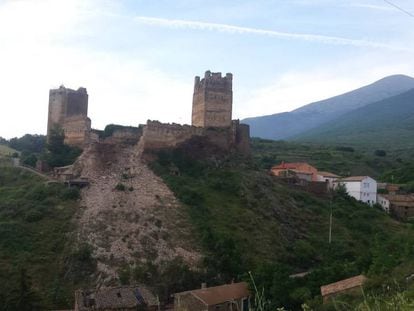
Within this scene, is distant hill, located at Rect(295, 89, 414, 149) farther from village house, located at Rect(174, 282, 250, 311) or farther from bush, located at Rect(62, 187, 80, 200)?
village house, located at Rect(174, 282, 250, 311)

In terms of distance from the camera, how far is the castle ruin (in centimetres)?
4047

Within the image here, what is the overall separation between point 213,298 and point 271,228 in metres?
12.2

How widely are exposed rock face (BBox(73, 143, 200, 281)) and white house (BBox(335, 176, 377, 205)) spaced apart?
2135 cm

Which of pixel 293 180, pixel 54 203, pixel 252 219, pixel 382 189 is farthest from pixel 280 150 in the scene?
pixel 54 203

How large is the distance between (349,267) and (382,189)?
30798mm

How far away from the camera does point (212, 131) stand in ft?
140

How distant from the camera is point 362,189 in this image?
5006 cm

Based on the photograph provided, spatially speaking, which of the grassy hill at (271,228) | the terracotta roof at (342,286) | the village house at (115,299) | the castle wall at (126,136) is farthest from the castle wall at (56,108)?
the terracotta roof at (342,286)

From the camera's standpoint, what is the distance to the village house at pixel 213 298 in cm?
2405

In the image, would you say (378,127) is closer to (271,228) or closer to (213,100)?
(213,100)

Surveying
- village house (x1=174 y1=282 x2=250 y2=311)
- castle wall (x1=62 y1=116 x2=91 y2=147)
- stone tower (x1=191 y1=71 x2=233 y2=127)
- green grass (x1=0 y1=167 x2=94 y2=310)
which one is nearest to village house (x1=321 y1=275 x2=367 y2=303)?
village house (x1=174 y1=282 x2=250 y2=311)

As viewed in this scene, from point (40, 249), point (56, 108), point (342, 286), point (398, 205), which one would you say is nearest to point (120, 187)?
point (40, 249)

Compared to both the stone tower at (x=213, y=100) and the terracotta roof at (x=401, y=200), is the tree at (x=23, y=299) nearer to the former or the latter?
the stone tower at (x=213, y=100)

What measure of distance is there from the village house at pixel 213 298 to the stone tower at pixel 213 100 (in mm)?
19889
